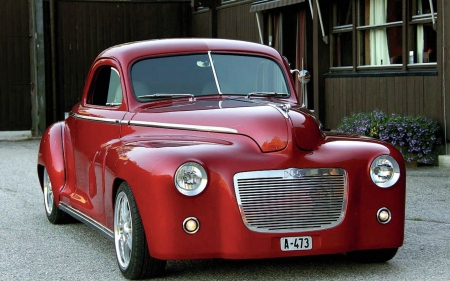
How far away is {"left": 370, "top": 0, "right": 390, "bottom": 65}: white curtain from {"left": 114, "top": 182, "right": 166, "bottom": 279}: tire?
9.91 meters

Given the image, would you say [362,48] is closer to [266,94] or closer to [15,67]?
[266,94]

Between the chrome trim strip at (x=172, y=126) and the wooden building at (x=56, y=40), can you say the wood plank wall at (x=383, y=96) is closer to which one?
the chrome trim strip at (x=172, y=126)

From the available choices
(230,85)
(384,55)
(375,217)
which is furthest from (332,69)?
(375,217)

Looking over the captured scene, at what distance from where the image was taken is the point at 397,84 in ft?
49.0

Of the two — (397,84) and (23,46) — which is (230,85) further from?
(23,46)

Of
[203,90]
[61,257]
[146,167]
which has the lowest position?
[61,257]

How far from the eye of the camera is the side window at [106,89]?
7656 millimetres

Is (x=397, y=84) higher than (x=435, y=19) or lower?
lower

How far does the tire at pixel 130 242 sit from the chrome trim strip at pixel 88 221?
0.23 m

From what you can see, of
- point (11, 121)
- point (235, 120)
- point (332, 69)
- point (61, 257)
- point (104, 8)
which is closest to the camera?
point (235, 120)

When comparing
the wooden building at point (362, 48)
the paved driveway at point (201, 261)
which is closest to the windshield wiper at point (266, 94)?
the paved driveway at point (201, 261)

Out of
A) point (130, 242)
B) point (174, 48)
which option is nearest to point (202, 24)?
point (174, 48)

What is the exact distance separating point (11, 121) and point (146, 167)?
57.1 feet

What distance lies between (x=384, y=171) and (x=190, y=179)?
1330mm
